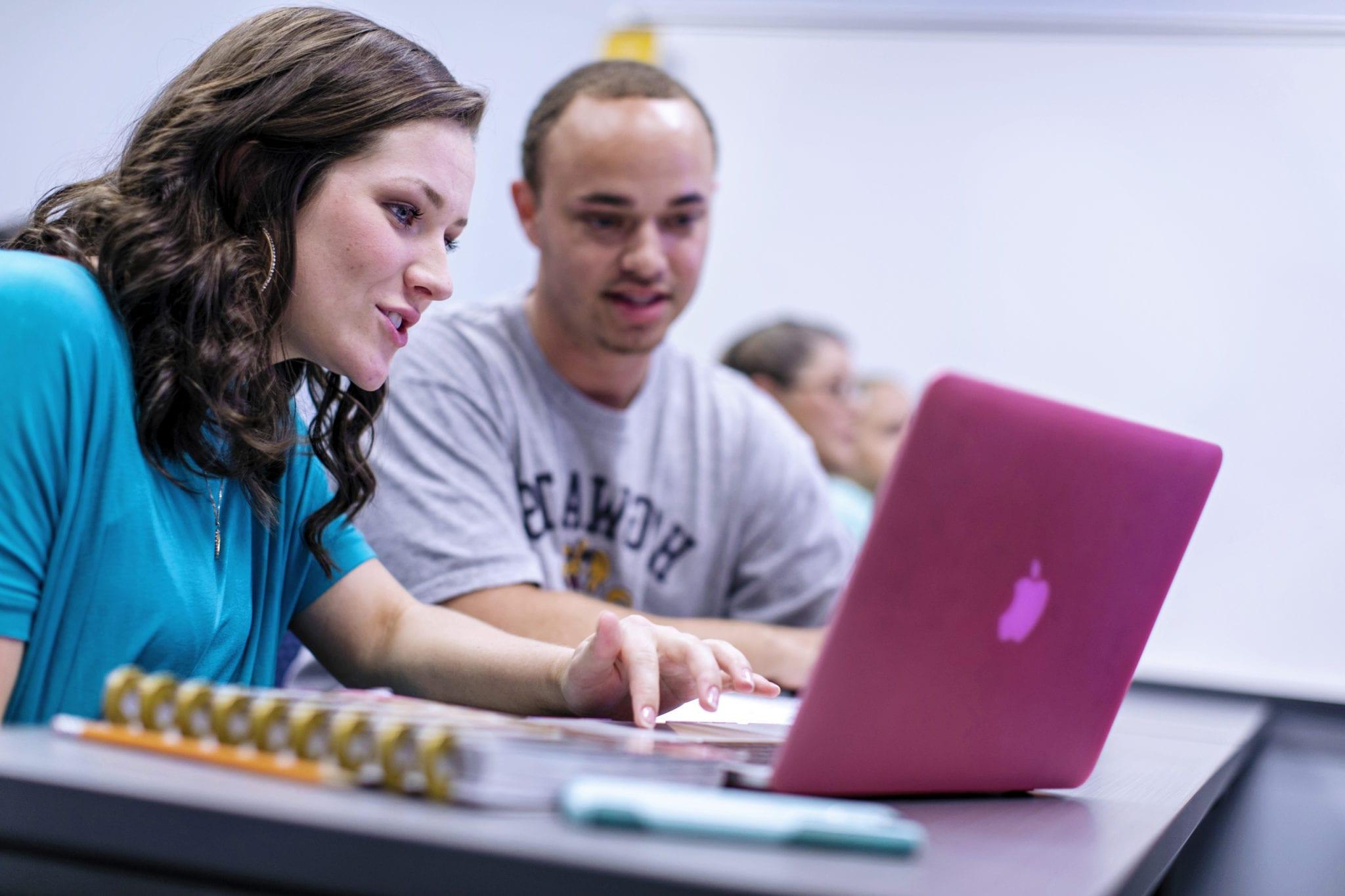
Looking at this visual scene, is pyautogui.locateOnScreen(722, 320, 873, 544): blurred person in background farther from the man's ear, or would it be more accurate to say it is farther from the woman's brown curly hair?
the woman's brown curly hair

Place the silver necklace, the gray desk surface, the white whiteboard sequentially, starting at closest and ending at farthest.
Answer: the gray desk surface, the silver necklace, the white whiteboard

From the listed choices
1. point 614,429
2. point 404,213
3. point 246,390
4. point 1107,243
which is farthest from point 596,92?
point 1107,243

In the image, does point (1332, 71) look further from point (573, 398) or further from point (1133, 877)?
point (1133, 877)

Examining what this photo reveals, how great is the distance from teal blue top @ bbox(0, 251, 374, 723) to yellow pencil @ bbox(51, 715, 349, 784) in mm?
211

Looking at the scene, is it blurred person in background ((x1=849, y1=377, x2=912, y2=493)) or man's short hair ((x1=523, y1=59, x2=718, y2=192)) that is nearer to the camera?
man's short hair ((x1=523, y1=59, x2=718, y2=192))

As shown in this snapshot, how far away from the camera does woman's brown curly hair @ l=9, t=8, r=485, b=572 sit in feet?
2.66

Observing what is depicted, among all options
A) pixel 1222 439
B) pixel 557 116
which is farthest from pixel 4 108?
pixel 1222 439

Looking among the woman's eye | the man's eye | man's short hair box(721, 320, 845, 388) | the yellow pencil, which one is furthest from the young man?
man's short hair box(721, 320, 845, 388)

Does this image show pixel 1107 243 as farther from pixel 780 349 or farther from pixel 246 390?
pixel 246 390

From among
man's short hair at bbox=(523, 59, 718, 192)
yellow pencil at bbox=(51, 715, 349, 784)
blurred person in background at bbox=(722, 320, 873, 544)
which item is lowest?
blurred person in background at bbox=(722, 320, 873, 544)

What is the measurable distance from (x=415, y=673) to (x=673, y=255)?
77 cm

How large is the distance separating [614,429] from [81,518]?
2.77 feet

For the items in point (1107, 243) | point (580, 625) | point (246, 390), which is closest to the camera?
point (246, 390)

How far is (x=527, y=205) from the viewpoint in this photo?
65.0 inches
